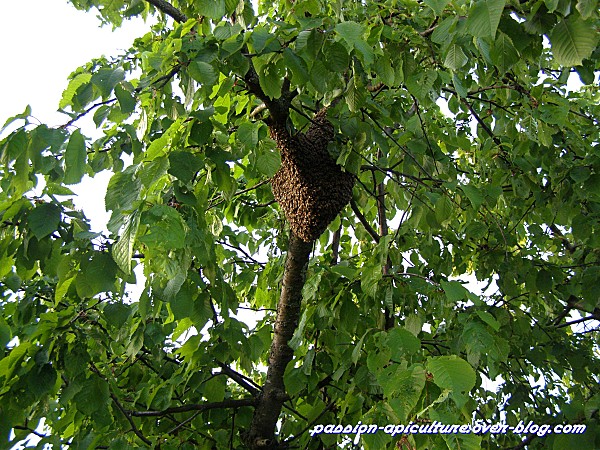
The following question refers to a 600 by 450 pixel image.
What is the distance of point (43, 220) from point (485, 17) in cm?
Result: 121

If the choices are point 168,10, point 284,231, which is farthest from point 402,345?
point 284,231

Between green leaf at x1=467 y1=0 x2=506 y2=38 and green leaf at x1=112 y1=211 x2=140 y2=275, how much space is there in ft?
2.84

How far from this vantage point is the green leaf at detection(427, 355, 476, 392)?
1394 millimetres

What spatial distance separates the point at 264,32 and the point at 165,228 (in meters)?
0.64

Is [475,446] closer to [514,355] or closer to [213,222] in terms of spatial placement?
[213,222]

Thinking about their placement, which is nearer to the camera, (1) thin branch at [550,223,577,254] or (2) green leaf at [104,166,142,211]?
(2) green leaf at [104,166,142,211]

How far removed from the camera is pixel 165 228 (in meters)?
1.29

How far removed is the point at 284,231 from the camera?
3678mm

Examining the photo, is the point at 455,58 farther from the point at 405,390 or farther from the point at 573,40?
the point at 405,390

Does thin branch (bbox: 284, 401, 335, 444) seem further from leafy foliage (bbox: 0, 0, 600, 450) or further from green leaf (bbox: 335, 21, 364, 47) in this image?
green leaf (bbox: 335, 21, 364, 47)

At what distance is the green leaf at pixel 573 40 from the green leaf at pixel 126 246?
105 centimetres

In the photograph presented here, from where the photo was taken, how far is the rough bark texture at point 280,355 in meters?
2.53

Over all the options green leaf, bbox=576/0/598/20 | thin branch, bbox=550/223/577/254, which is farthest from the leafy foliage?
thin branch, bbox=550/223/577/254

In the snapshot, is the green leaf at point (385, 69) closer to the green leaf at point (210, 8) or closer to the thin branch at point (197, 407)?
the green leaf at point (210, 8)
